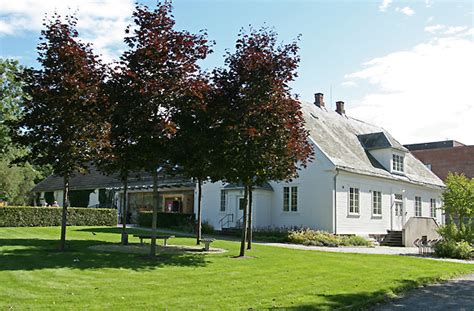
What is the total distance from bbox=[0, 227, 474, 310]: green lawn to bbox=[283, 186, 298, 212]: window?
12136mm

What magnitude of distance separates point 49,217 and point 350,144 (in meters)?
20.2

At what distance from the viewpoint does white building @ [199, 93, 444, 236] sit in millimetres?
27781

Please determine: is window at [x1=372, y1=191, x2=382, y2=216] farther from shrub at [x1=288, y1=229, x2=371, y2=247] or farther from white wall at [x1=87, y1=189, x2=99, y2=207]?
white wall at [x1=87, y1=189, x2=99, y2=207]

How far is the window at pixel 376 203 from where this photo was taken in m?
30.8

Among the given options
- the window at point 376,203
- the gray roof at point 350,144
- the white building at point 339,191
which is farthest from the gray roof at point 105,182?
the window at point 376,203

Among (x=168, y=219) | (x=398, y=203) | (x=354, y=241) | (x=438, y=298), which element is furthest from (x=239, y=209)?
(x=438, y=298)

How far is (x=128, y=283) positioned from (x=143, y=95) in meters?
5.55

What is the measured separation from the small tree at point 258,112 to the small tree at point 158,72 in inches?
65.3

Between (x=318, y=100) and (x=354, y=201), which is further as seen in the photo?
(x=318, y=100)

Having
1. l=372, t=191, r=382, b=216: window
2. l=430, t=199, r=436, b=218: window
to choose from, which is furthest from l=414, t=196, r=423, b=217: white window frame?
l=372, t=191, r=382, b=216: window

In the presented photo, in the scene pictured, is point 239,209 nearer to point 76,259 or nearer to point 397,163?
point 397,163

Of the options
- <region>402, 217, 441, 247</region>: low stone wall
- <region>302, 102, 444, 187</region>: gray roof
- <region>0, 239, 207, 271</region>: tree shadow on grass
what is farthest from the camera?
<region>302, 102, 444, 187</region>: gray roof

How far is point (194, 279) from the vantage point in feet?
36.1

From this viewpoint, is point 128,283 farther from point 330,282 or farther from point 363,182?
point 363,182
